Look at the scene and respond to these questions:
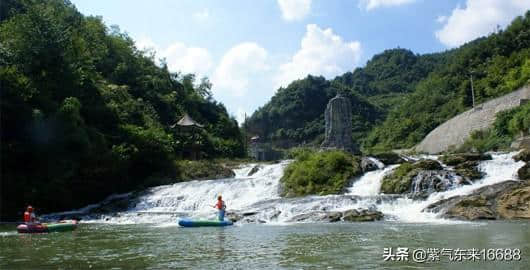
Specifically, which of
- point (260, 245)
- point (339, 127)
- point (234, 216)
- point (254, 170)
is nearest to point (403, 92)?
point (339, 127)

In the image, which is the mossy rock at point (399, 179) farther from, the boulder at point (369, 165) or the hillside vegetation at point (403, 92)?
the hillside vegetation at point (403, 92)

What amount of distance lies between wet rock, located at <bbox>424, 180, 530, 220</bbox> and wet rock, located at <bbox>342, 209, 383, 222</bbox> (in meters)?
1.75

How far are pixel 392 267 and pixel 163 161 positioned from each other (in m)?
24.4

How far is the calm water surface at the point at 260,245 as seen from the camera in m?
8.96

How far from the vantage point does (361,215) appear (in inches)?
655

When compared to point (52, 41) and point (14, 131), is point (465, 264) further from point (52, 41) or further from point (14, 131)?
point (52, 41)

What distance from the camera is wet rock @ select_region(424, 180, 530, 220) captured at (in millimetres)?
15602

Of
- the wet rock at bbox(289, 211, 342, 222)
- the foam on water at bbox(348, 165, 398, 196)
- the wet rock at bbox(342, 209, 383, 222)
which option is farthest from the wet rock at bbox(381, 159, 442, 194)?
the wet rock at bbox(289, 211, 342, 222)

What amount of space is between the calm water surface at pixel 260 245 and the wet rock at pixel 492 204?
1.55 m

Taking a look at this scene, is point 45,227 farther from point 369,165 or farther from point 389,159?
point 389,159

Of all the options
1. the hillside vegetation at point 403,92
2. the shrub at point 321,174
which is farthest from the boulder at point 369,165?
the hillside vegetation at point 403,92

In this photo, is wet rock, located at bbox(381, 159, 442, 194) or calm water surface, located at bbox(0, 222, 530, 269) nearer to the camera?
calm water surface, located at bbox(0, 222, 530, 269)

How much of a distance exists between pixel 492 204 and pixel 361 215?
412 cm

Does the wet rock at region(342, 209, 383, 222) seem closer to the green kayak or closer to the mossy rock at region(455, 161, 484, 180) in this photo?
the mossy rock at region(455, 161, 484, 180)
